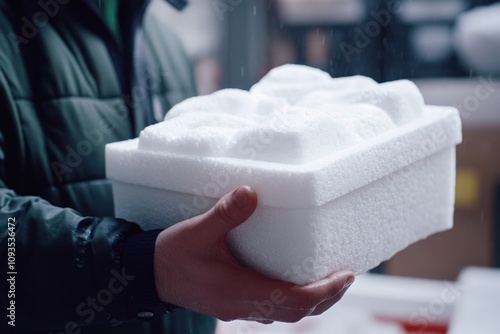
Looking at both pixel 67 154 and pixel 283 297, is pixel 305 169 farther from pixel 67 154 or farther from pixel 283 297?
pixel 67 154

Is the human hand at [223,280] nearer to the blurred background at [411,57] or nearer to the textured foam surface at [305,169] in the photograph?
the textured foam surface at [305,169]

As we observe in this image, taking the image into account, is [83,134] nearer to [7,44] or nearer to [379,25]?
[7,44]

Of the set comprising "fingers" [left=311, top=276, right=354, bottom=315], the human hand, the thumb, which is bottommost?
"fingers" [left=311, top=276, right=354, bottom=315]

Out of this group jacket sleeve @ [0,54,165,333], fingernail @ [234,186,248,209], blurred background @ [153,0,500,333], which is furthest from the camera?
blurred background @ [153,0,500,333]

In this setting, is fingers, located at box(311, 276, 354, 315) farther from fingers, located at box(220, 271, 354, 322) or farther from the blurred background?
the blurred background

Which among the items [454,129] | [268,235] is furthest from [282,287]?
[454,129]

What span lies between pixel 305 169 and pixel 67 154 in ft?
1.49

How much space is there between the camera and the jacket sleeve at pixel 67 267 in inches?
29.5

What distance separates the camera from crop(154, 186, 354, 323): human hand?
67cm

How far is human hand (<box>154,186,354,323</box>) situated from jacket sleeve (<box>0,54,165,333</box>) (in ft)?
0.11

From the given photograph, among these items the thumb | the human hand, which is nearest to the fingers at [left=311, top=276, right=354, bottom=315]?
the human hand

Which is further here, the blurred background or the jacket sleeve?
the blurred background

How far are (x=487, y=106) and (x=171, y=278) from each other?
5.29 feet

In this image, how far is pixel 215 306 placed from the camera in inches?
27.7
